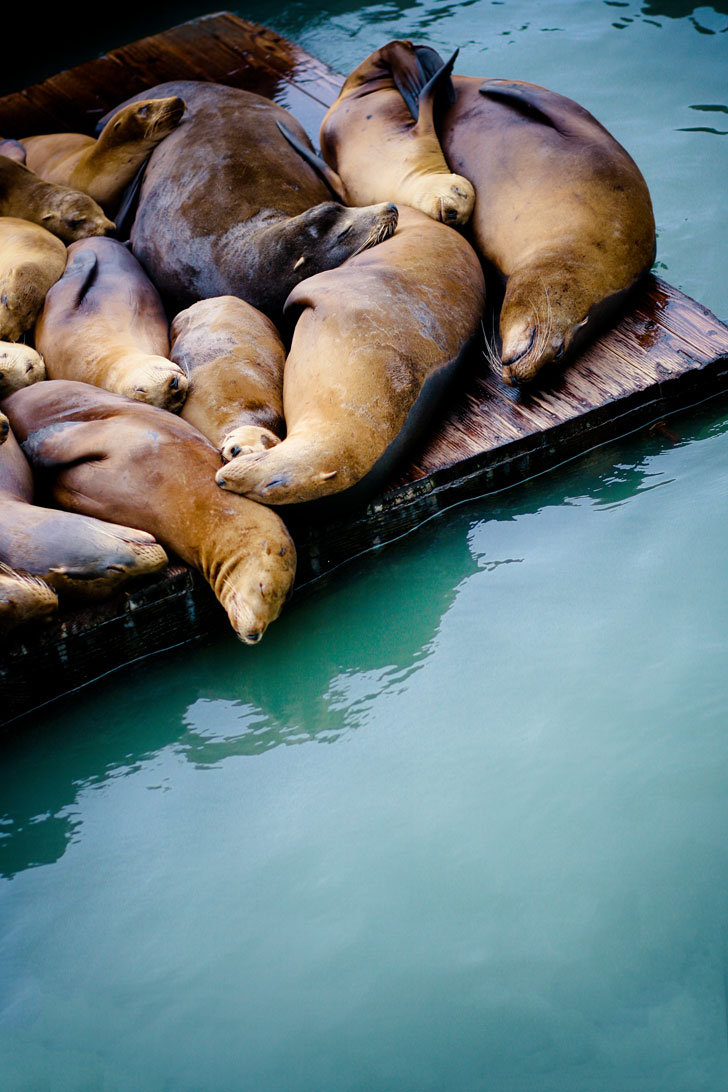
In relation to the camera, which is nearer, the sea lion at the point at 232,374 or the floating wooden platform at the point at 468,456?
the floating wooden platform at the point at 468,456

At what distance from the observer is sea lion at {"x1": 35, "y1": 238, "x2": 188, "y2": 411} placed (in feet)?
11.0

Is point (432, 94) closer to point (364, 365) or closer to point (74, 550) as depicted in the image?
point (364, 365)

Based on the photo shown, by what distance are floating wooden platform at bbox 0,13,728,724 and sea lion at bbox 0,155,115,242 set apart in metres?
2.03

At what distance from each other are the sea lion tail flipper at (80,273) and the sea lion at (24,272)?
0.21ft

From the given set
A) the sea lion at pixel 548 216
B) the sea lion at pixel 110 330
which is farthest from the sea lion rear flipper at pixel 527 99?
the sea lion at pixel 110 330

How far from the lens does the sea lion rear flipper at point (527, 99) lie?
3975 millimetres

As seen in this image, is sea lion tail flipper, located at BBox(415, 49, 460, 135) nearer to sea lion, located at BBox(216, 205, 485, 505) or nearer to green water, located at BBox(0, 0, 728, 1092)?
sea lion, located at BBox(216, 205, 485, 505)

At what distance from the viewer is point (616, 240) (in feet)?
11.8

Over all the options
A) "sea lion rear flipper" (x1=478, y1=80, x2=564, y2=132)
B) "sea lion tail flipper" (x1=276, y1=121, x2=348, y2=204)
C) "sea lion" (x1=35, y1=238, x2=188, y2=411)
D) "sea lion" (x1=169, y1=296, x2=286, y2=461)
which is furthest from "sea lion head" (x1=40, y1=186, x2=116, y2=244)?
"sea lion rear flipper" (x1=478, y1=80, x2=564, y2=132)

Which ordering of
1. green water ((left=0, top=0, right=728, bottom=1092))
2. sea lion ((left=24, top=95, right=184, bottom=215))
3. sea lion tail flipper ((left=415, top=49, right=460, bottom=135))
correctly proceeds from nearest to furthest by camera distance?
green water ((left=0, top=0, right=728, bottom=1092)) < sea lion tail flipper ((left=415, top=49, right=460, bottom=135)) < sea lion ((left=24, top=95, right=184, bottom=215))

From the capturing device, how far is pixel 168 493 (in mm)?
2980

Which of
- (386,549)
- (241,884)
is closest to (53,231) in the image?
(386,549)

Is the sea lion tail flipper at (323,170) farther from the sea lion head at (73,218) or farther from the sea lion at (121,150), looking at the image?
the sea lion head at (73,218)

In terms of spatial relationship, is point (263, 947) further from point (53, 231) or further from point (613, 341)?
point (53, 231)
